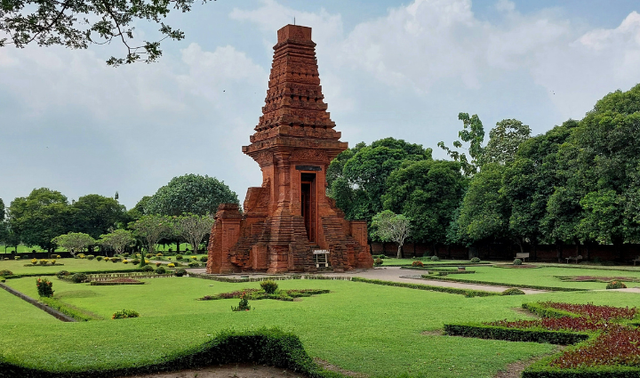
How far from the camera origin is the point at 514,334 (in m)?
10.0

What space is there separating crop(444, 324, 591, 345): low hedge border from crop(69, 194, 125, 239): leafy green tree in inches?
2137

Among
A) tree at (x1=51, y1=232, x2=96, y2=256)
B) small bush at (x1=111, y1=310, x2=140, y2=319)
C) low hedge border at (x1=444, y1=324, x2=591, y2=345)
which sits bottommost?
low hedge border at (x1=444, y1=324, x2=591, y2=345)

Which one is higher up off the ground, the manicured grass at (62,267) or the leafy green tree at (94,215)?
the leafy green tree at (94,215)

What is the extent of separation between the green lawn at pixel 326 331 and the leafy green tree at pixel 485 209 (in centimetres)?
2283

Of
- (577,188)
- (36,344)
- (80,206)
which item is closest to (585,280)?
(577,188)

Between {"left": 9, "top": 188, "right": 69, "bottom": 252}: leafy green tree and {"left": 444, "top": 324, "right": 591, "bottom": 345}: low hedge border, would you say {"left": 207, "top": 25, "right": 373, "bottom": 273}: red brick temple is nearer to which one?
{"left": 444, "top": 324, "right": 591, "bottom": 345}: low hedge border

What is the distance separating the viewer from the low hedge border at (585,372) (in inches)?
281

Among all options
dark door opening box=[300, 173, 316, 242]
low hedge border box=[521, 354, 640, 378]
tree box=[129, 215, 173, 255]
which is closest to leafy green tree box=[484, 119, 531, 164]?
dark door opening box=[300, 173, 316, 242]

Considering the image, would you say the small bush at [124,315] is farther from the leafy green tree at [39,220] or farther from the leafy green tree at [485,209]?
the leafy green tree at [39,220]

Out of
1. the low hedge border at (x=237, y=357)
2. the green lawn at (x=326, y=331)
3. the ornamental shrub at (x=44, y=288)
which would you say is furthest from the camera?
the ornamental shrub at (x=44, y=288)

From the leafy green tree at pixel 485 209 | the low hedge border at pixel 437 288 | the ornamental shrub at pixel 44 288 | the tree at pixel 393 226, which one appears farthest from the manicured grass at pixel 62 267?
the leafy green tree at pixel 485 209

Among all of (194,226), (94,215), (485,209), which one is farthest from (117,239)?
(485,209)

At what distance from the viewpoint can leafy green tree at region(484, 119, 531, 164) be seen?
153 ft

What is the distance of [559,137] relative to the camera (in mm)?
37344
